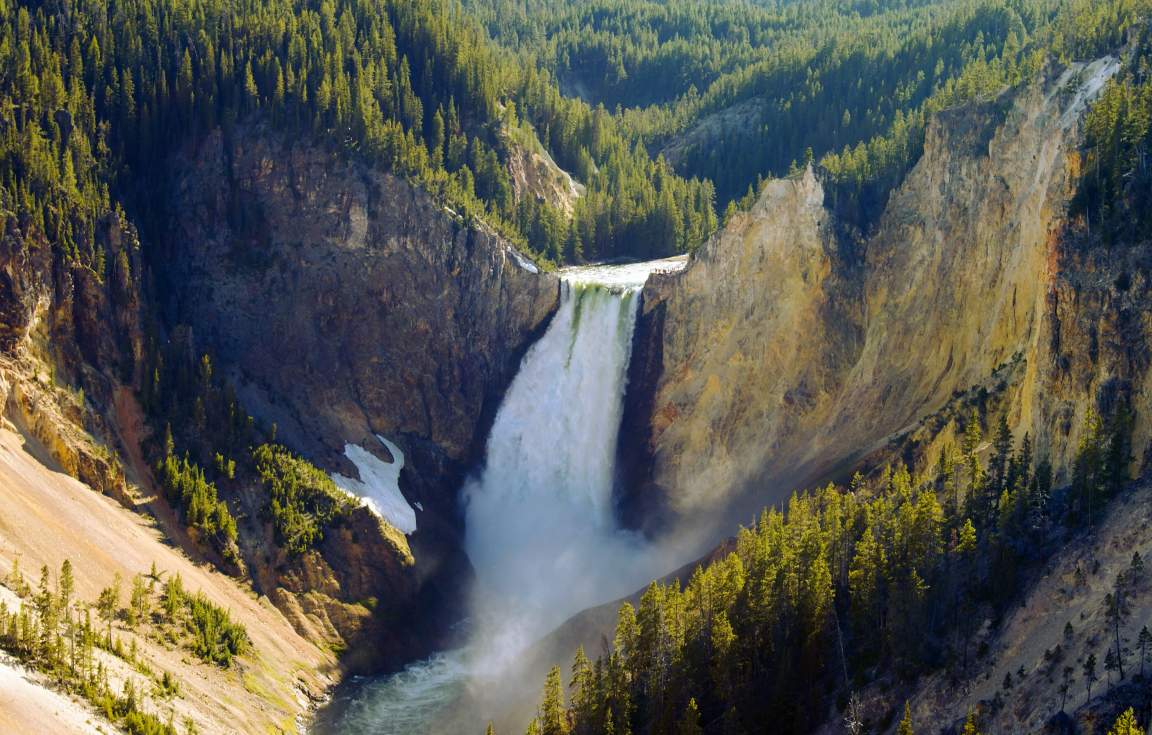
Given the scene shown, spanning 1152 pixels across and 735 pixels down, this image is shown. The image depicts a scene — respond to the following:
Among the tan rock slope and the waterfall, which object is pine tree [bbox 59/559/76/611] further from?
the waterfall

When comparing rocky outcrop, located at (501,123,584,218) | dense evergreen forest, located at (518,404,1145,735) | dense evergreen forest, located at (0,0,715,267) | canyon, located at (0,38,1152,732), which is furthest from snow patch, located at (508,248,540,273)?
dense evergreen forest, located at (518,404,1145,735)

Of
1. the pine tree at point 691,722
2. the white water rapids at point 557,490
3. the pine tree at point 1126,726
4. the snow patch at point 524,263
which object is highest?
the pine tree at point 1126,726

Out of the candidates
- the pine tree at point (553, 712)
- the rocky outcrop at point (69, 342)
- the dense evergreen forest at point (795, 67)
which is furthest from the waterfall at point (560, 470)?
the rocky outcrop at point (69, 342)

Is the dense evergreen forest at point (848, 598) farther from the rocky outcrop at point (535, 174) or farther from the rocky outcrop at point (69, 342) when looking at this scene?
the rocky outcrop at point (535, 174)

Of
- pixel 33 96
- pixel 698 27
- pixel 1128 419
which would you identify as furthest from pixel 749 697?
pixel 698 27

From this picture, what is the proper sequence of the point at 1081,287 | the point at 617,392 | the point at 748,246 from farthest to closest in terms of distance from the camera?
the point at 617,392 < the point at 748,246 < the point at 1081,287

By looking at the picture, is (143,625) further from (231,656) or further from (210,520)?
(210,520)

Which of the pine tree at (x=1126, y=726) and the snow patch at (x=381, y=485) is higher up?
the pine tree at (x=1126, y=726)
